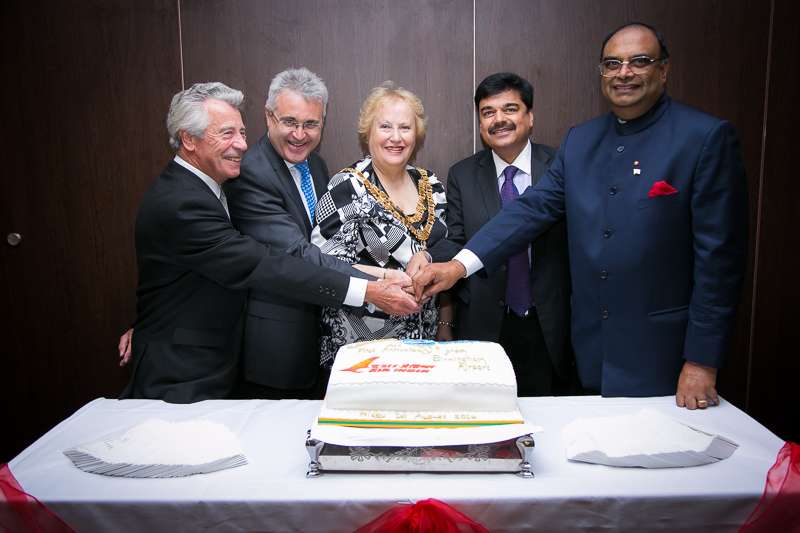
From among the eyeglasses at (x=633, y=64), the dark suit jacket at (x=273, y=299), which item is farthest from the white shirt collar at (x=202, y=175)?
the eyeglasses at (x=633, y=64)

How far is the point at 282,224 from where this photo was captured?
82.1 inches

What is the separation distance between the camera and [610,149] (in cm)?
190

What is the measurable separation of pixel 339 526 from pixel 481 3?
2422mm

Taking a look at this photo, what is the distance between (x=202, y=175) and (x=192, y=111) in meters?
0.21

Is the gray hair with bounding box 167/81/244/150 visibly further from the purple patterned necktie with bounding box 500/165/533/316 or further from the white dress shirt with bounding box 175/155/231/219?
the purple patterned necktie with bounding box 500/165/533/316

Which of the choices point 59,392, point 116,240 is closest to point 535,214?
point 116,240

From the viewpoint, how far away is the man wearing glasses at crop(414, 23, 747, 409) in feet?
5.32

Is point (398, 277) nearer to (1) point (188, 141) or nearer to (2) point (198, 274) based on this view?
(2) point (198, 274)

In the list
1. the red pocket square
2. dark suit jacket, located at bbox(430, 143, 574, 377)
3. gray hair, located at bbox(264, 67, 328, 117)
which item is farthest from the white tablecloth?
gray hair, located at bbox(264, 67, 328, 117)

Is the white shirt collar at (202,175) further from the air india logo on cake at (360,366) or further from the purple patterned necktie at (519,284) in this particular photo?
the purple patterned necktie at (519,284)

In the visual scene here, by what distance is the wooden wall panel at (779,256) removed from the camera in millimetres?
2773

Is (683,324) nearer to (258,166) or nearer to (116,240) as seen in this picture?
(258,166)

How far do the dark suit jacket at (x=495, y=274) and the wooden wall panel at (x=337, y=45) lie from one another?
60cm

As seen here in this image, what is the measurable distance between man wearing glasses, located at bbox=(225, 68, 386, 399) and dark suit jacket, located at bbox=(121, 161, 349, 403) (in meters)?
0.18
